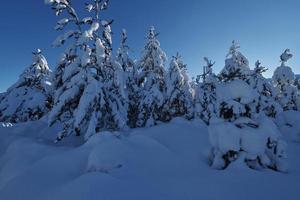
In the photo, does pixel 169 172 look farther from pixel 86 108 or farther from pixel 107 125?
pixel 107 125

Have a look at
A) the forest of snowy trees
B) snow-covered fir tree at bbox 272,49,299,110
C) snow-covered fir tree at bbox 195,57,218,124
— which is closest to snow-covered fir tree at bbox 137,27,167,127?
the forest of snowy trees

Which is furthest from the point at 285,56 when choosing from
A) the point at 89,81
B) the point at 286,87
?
the point at 89,81

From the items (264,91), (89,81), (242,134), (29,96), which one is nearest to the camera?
(242,134)

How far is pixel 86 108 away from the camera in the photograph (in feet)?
35.9

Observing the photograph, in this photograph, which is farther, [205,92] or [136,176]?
[205,92]

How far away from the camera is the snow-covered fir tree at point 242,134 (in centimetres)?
657

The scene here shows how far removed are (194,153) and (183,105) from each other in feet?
49.8

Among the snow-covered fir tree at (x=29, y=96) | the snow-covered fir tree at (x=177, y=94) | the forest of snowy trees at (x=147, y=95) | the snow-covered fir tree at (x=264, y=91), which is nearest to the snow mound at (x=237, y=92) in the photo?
the forest of snowy trees at (x=147, y=95)

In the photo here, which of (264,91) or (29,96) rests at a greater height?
(264,91)

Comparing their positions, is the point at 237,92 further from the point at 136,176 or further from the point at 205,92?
the point at 205,92

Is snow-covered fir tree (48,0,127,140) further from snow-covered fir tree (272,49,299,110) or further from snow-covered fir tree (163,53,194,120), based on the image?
snow-covered fir tree (272,49,299,110)

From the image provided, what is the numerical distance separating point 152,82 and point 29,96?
8.28m

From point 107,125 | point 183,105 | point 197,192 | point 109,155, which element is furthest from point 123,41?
point 197,192

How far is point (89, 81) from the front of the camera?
11555mm
